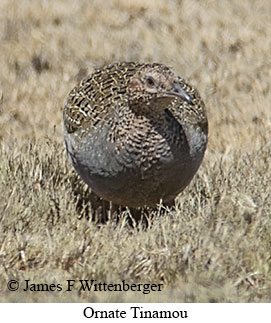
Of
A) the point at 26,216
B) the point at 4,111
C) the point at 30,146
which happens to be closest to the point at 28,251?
the point at 26,216

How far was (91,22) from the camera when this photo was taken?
28.8 feet

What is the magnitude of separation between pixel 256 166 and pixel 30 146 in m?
1.60

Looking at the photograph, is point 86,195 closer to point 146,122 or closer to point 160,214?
point 160,214

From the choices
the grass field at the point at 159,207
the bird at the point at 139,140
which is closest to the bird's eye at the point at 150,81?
the bird at the point at 139,140

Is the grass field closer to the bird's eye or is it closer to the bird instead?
the bird

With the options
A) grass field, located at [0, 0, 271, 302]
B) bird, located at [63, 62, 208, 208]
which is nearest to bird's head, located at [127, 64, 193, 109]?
bird, located at [63, 62, 208, 208]

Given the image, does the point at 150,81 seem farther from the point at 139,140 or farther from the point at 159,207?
the point at 159,207

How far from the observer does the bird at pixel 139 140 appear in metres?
5.44

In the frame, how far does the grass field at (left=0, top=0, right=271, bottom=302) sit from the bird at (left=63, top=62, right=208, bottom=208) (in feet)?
0.61

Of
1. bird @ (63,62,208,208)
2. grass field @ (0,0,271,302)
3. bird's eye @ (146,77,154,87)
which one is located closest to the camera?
grass field @ (0,0,271,302)

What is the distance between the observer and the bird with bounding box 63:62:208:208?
544cm

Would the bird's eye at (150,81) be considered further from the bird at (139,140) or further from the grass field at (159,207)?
the grass field at (159,207)

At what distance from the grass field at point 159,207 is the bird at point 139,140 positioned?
Result: 19 centimetres

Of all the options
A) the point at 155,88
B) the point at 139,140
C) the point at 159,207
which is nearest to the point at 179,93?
the point at 155,88
